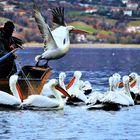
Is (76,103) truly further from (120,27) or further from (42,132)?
(120,27)

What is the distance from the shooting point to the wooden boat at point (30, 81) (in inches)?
1293

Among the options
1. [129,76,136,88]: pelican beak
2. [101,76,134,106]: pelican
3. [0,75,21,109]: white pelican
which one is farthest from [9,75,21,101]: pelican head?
[129,76,136,88]: pelican beak

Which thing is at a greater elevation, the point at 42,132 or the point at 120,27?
the point at 42,132

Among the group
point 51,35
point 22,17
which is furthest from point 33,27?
point 51,35

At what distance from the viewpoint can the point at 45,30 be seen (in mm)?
35188

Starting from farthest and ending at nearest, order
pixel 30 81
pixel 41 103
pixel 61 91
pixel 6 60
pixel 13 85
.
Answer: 1. pixel 30 81
2. pixel 6 60
3. pixel 61 91
4. pixel 13 85
5. pixel 41 103

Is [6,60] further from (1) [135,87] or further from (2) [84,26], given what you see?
(2) [84,26]

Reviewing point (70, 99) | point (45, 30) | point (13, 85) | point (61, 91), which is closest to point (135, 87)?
point (70, 99)

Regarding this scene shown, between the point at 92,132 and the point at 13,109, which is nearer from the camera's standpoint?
the point at 92,132

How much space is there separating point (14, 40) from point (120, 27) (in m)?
165

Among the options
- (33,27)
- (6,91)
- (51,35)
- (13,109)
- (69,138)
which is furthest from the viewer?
(33,27)

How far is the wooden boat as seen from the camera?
3284 centimetres

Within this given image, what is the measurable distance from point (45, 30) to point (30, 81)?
98.8 inches

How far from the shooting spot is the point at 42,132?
85.7ft
